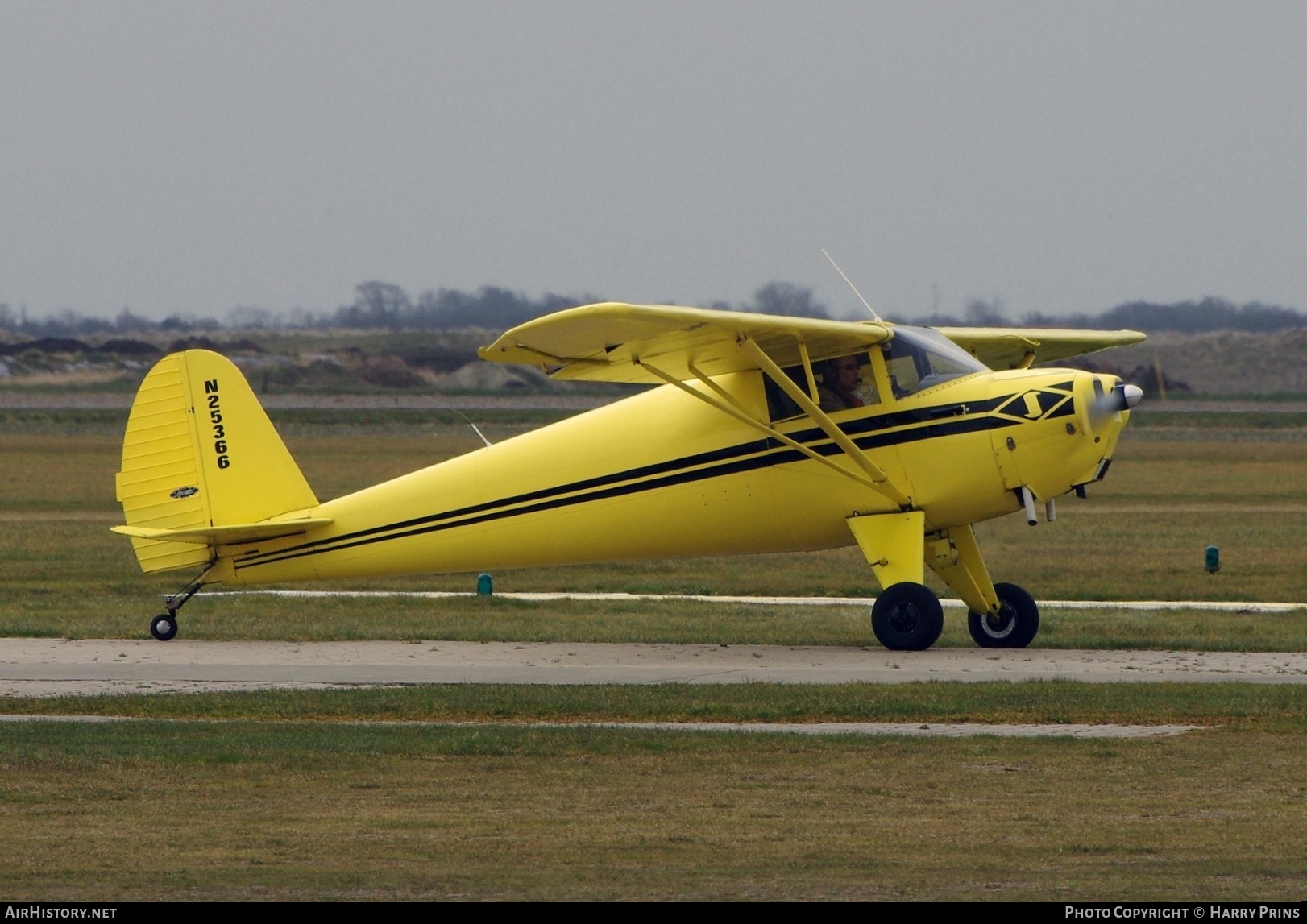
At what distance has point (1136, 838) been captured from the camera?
8531 mm

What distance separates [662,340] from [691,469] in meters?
1.84

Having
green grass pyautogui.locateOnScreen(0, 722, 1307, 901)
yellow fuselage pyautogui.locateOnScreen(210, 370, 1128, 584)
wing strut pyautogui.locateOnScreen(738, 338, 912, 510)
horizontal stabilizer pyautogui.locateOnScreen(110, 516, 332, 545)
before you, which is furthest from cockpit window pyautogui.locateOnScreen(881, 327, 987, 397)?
Result: horizontal stabilizer pyautogui.locateOnScreen(110, 516, 332, 545)

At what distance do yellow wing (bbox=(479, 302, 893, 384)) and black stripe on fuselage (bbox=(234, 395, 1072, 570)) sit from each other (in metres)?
0.81

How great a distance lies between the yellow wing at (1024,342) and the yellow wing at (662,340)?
254 centimetres

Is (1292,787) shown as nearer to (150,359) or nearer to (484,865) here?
(484,865)

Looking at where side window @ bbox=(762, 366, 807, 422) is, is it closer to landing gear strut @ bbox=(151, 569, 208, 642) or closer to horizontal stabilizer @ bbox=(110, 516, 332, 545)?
horizontal stabilizer @ bbox=(110, 516, 332, 545)

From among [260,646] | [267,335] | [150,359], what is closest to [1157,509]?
[260,646]

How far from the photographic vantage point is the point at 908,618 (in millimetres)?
16344

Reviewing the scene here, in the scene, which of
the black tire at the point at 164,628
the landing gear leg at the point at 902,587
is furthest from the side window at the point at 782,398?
the black tire at the point at 164,628

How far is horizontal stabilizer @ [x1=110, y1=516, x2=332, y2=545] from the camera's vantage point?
17531 mm

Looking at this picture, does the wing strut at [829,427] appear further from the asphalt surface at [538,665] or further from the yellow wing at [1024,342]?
the yellow wing at [1024,342]

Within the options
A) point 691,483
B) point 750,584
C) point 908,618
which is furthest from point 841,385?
point 750,584

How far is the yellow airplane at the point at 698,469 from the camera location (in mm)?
16031

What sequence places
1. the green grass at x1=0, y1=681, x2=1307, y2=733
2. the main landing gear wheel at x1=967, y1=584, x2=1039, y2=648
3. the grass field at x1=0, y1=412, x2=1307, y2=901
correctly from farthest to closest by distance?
the main landing gear wheel at x1=967, y1=584, x2=1039, y2=648
the green grass at x1=0, y1=681, x2=1307, y2=733
the grass field at x1=0, y1=412, x2=1307, y2=901
